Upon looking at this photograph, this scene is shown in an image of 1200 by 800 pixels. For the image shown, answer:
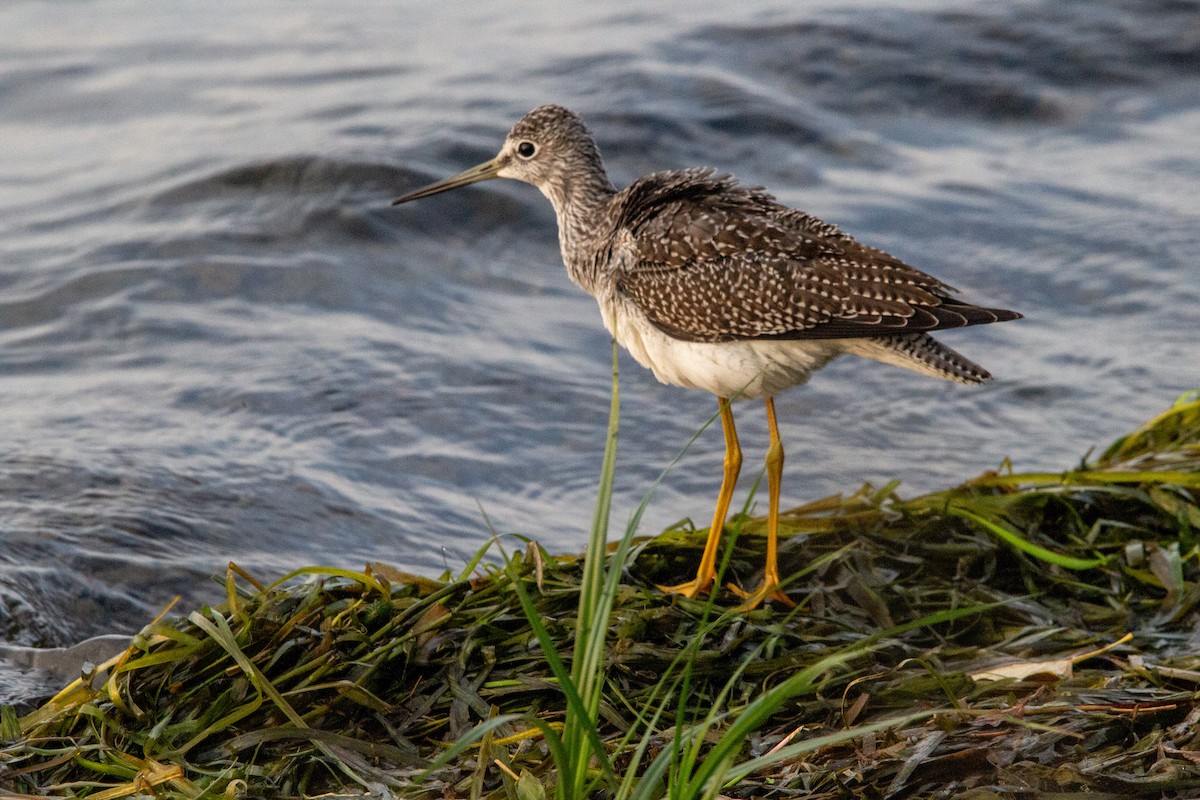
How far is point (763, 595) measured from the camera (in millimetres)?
4422

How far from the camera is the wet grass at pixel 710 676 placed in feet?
10.7

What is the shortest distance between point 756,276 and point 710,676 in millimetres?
1622

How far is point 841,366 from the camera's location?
27.7ft

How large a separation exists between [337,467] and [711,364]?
2655 millimetres

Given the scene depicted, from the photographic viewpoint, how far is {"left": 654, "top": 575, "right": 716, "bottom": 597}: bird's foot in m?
4.54

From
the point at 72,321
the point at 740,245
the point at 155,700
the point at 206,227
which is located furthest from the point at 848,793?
the point at 206,227

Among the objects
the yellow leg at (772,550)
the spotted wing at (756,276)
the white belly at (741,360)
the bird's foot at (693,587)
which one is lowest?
the bird's foot at (693,587)

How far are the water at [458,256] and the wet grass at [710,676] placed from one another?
3.88 feet

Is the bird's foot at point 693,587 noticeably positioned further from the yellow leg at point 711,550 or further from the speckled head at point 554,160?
the speckled head at point 554,160

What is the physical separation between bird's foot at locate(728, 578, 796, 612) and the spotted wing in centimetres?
95

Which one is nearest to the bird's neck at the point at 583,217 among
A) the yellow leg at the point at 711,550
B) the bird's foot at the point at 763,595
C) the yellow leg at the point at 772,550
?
the yellow leg at the point at 711,550

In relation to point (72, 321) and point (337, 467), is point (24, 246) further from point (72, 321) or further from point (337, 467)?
point (337, 467)

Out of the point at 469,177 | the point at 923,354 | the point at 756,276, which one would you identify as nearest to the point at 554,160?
the point at 469,177

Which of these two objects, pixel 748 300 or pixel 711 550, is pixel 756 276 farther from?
pixel 711 550
